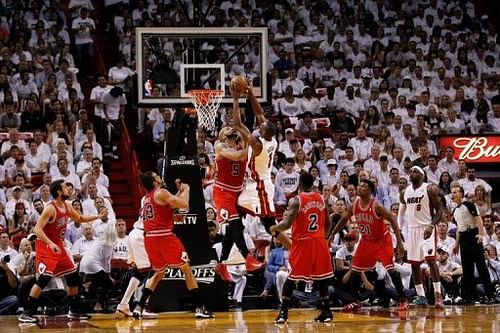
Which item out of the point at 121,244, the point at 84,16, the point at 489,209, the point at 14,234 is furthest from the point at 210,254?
the point at 84,16

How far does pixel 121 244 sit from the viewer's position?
Answer: 16.1 metres

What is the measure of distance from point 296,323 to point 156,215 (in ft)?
7.37

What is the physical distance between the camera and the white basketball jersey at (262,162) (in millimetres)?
13148

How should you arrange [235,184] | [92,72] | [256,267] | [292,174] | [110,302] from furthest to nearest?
1. [92,72]
2. [292,174]
3. [110,302]
4. [256,267]
5. [235,184]

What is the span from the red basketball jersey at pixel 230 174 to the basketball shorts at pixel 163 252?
1005mm

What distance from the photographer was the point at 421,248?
14.8m

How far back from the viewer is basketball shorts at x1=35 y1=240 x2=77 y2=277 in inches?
533

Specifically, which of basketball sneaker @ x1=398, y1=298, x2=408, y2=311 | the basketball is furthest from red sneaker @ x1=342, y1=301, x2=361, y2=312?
the basketball

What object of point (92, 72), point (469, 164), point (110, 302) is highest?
point (92, 72)

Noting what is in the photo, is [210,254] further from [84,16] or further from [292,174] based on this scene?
[84,16]

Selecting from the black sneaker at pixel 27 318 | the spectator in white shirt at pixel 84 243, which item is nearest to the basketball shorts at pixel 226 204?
the black sneaker at pixel 27 318

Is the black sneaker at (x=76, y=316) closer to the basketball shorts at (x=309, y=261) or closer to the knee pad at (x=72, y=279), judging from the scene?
the knee pad at (x=72, y=279)

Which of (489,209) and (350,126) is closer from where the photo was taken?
(489,209)

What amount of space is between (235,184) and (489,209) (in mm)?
6912
